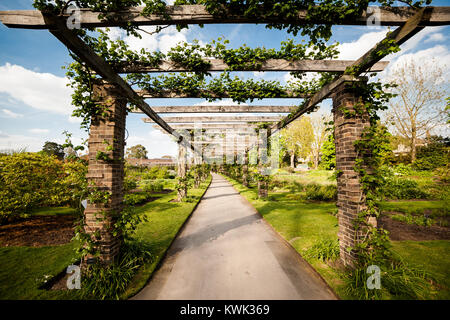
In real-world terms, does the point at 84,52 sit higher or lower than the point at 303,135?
lower

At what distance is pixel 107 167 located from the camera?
9.80 feet

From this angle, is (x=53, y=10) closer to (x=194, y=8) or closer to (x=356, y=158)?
(x=194, y=8)

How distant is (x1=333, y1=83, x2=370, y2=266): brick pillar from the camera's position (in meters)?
2.88

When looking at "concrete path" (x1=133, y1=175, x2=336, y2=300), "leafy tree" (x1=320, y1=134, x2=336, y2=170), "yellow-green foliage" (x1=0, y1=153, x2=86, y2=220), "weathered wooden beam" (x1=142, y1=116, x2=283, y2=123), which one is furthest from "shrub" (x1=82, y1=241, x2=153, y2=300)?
"leafy tree" (x1=320, y1=134, x2=336, y2=170)

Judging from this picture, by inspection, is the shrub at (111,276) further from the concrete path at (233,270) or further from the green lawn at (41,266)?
the concrete path at (233,270)

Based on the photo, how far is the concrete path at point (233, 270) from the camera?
2.55 metres

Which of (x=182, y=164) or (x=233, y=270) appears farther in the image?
(x=182, y=164)

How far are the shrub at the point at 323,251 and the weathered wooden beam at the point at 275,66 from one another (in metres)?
3.71

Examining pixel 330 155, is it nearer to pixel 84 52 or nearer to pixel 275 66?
pixel 275 66

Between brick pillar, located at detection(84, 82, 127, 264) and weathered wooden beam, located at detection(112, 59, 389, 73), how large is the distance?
0.55 meters

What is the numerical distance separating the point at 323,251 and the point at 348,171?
1820mm

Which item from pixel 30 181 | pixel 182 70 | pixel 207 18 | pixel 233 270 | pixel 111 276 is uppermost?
pixel 207 18

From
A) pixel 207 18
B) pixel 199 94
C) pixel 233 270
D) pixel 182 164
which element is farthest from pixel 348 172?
pixel 182 164

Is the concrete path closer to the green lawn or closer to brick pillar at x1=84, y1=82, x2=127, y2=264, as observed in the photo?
the green lawn
